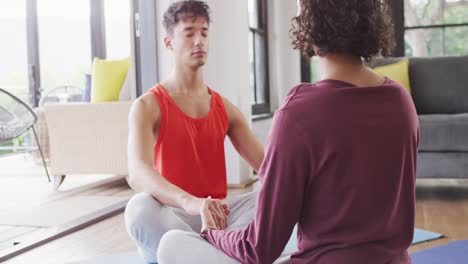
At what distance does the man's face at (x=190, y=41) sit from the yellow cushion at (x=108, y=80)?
239cm

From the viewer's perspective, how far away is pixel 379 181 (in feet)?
3.16

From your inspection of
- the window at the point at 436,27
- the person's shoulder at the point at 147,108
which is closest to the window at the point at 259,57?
the window at the point at 436,27

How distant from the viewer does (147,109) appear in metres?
1.89

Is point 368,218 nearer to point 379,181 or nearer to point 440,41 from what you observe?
point 379,181

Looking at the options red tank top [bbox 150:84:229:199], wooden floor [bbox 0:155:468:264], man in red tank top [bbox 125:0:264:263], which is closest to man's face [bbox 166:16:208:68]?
man in red tank top [bbox 125:0:264:263]

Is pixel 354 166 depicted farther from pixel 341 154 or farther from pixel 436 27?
pixel 436 27

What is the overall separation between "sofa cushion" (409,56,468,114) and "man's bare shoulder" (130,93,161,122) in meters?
2.66

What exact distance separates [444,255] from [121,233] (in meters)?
1.46

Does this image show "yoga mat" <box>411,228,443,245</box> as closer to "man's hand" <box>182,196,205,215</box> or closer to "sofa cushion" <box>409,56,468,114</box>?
"man's hand" <box>182,196,205,215</box>

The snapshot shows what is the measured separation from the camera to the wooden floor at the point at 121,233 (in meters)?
2.36

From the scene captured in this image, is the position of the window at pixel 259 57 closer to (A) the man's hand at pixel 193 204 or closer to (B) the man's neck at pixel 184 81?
(B) the man's neck at pixel 184 81

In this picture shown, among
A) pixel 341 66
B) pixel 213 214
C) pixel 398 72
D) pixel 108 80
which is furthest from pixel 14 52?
pixel 341 66

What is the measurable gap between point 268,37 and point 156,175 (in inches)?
162

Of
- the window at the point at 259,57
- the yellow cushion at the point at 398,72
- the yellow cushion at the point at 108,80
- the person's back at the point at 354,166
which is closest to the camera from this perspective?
the person's back at the point at 354,166
